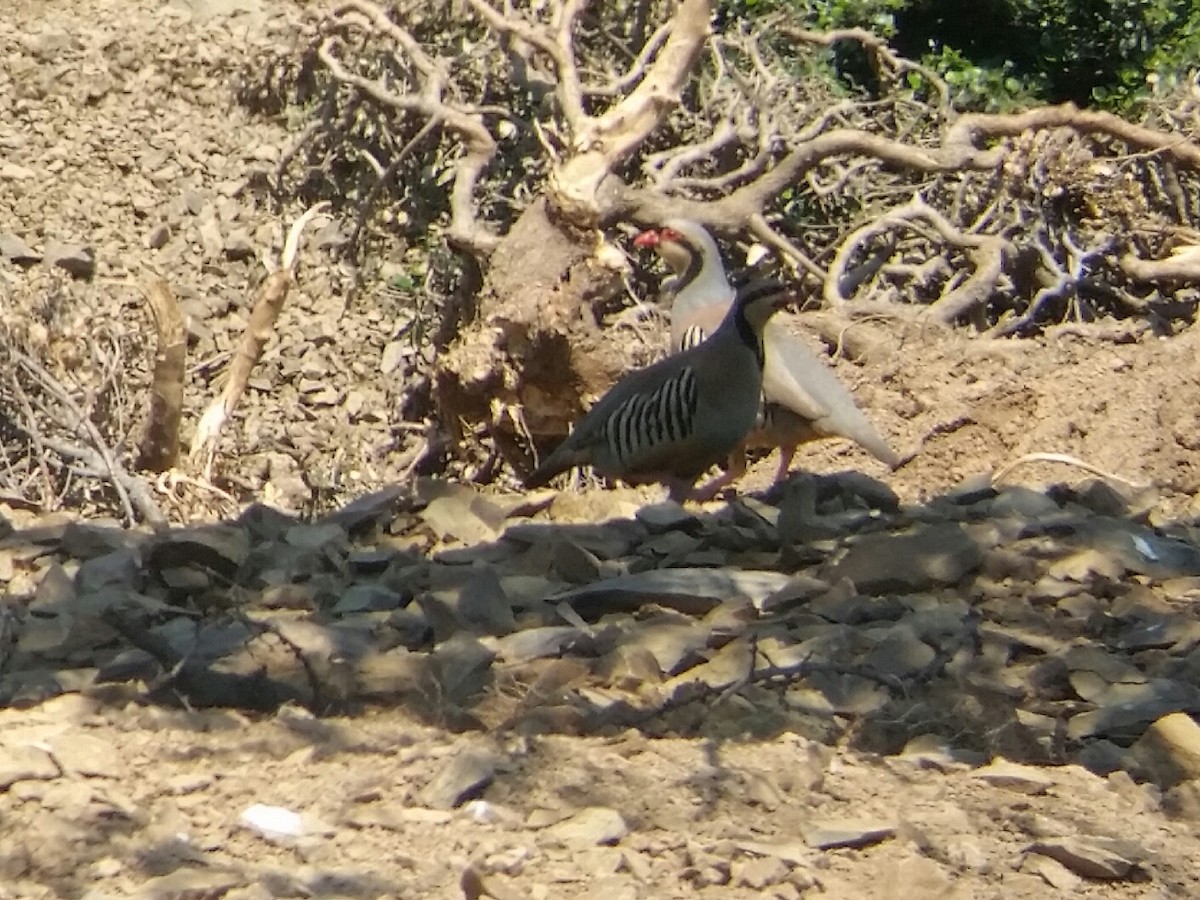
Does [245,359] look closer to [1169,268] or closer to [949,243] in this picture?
[949,243]

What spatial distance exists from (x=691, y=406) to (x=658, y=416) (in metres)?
0.12

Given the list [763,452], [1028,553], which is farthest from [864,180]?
[1028,553]

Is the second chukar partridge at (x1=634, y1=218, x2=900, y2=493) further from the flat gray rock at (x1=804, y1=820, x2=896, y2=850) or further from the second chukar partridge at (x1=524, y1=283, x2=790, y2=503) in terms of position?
the flat gray rock at (x1=804, y1=820, x2=896, y2=850)

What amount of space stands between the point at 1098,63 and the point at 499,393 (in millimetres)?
5332

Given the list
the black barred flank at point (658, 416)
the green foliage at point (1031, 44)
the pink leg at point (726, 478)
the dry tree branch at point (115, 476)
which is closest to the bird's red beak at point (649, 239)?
the pink leg at point (726, 478)

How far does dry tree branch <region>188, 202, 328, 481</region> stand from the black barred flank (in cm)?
166

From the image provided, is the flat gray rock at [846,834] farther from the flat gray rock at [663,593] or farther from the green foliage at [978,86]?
the green foliage at [978,86]

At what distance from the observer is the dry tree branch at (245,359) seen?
23.9 ft

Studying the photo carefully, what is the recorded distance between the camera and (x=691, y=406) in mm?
6332

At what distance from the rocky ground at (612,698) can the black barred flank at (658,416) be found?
2.56 ft

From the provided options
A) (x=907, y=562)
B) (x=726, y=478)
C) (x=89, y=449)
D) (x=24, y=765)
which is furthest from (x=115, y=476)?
(x=24, y=765)

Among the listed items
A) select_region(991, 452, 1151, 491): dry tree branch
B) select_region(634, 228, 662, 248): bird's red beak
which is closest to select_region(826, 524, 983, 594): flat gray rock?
select_region(991, 452, 1151, 491): dry tree branch

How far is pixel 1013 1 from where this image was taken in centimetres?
1112

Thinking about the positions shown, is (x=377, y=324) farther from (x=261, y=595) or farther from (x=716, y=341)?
(x=261, y=595)
